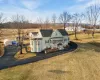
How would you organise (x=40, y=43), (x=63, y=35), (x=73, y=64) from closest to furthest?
(x=73, y=64)
(x=40, y=43)
(x=63, y=35)

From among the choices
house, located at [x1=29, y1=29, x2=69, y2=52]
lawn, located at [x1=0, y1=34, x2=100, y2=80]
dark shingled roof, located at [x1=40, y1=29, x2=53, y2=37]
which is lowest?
lawn, located at [x1=0, y1=34, x2=100, y2=80]

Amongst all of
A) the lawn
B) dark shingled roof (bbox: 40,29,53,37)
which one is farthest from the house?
the lawn

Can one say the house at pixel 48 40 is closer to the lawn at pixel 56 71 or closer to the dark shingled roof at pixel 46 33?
the dark shingled roof at pixel 46 33

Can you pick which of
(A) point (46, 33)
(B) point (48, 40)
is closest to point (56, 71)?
(B) point (48, 40)

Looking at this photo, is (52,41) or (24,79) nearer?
(24,79)

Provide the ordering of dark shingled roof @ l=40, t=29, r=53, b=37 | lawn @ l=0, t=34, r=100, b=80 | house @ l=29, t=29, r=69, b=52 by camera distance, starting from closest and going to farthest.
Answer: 1. lawn @ l=0, t=34, r=100, b=80
2. house @ l=29, t=29, r=69, b=52
3. dark shingled roof @ l=40, t=29, r=53, b=37

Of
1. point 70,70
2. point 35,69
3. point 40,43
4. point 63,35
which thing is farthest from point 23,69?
point 63,35

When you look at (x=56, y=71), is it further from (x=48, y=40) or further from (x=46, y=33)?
(x=46, y=33)

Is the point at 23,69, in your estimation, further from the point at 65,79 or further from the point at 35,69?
the point at 65,79

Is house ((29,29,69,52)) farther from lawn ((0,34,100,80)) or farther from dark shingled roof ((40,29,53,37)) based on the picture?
lawn ((0,34,100,80))
